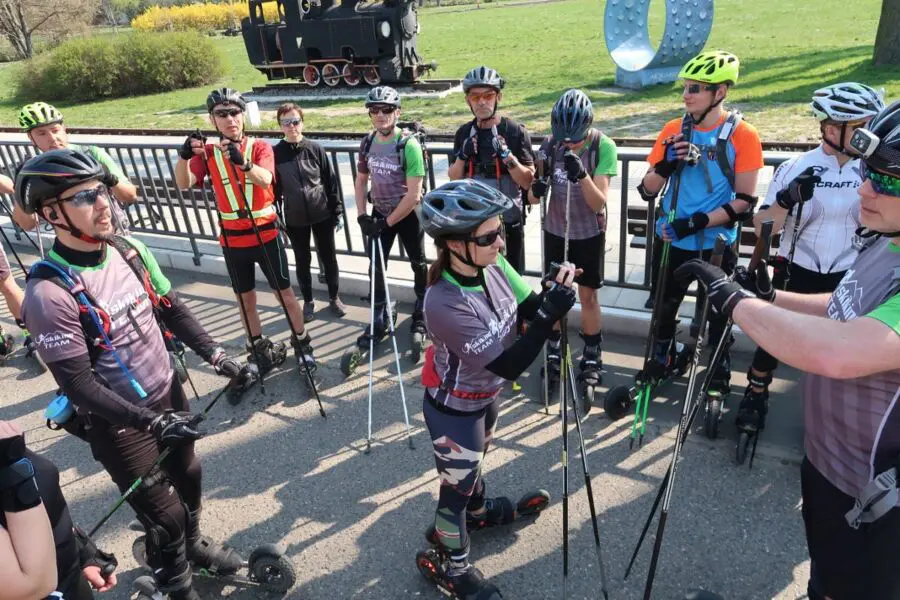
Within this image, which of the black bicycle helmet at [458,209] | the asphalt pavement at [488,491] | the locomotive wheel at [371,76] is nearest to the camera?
the black bicycle helmet at [458,209]

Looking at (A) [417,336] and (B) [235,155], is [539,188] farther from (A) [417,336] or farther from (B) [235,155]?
(B) [235,155]

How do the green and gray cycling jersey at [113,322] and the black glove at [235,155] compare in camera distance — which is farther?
the black glove at [235,155]

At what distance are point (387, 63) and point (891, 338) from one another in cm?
2474

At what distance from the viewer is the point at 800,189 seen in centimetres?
401

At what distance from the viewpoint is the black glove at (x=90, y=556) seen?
2.65 metres

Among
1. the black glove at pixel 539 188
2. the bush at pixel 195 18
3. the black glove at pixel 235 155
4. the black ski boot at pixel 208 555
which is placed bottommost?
the black ski boot at pixel 208 555

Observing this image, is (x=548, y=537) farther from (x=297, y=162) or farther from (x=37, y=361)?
(x=37, y=361)

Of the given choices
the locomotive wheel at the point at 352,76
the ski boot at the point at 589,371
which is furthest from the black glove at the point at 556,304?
the locomotive wheel at the point at 352,76

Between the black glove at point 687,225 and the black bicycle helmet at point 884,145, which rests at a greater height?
the black bicycle helmet at point 884,145

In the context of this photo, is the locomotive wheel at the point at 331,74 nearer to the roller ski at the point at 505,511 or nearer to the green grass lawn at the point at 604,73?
the green grass lawn at the point at 604,73

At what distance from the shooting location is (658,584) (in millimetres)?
3688

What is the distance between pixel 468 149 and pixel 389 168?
86 centimetres

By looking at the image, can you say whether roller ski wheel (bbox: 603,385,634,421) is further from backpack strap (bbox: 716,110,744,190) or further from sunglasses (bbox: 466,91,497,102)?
sunglasses (bbox: 466,91,497,102)

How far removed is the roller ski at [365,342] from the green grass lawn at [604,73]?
10.1 metres
